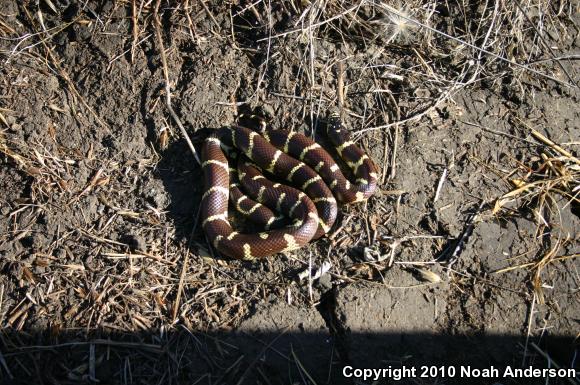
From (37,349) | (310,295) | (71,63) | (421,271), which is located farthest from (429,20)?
(37,349)

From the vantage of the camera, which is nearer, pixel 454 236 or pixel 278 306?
pixel 278 306

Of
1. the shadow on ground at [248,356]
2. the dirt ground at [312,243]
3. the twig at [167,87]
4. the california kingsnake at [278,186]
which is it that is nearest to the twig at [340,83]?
the dirt ground at [312,243]

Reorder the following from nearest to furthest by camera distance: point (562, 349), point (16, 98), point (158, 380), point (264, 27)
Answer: point (158, 380) < point (562, 349) < point (16, 98) < point (264, 27)

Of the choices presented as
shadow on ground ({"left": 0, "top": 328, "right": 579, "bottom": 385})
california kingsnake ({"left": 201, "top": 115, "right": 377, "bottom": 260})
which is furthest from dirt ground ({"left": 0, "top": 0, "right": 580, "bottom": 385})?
california kingsnake ({"left": 201, "top": 115, "right": 377, "bottom": 260})

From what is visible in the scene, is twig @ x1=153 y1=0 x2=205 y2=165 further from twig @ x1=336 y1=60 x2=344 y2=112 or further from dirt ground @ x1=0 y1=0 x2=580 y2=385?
twig @ x1=336 y1=60 x2=344 y2=112

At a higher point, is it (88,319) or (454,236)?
(454,236)

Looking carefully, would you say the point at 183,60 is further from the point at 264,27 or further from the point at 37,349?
the point at 37,349

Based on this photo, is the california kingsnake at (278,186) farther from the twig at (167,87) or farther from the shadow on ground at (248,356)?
the shadow on ground at (248,356)
